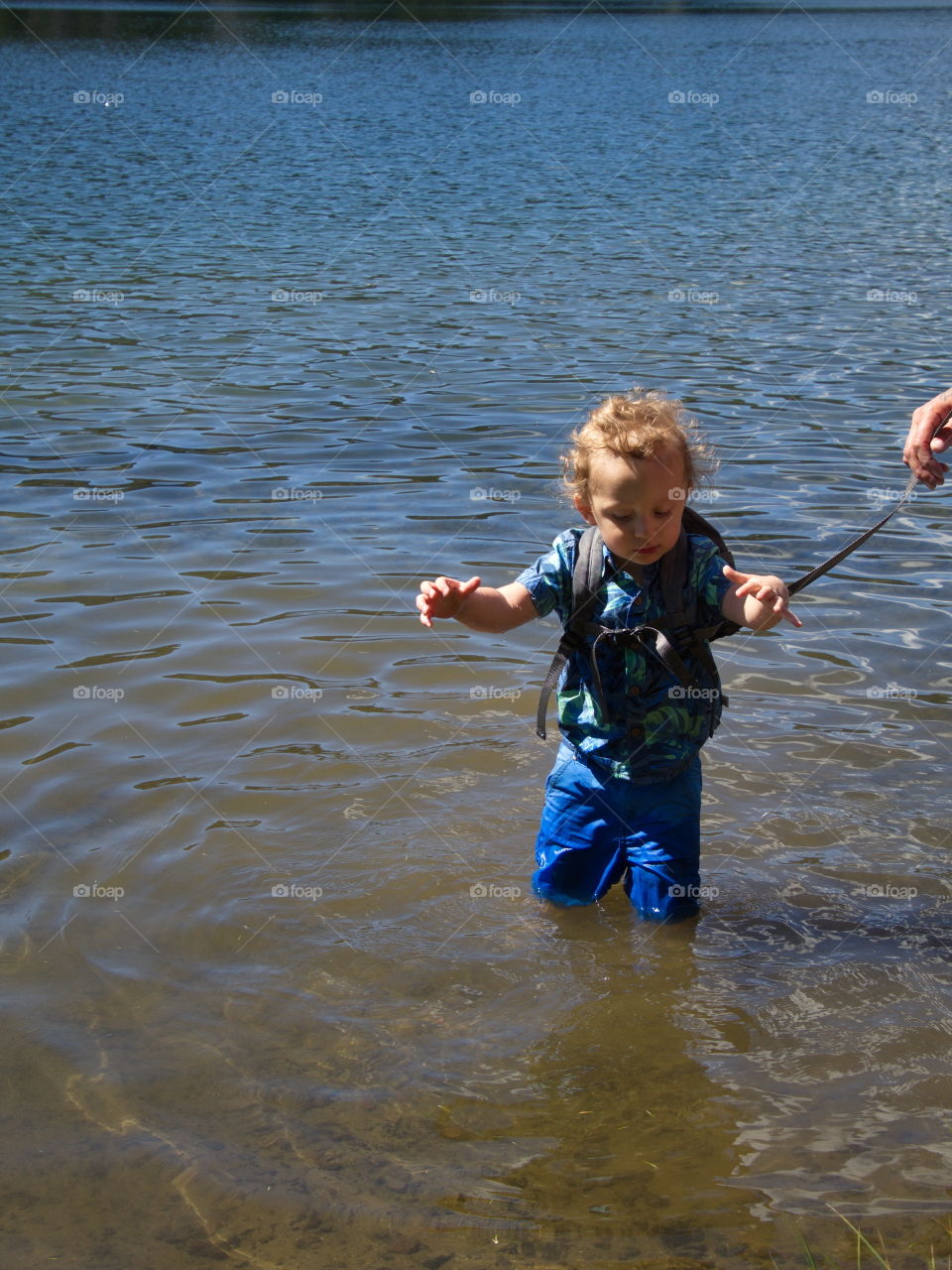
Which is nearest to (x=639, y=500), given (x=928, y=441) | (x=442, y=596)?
(x=442, y=596)

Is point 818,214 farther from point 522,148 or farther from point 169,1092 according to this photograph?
point 169,1092

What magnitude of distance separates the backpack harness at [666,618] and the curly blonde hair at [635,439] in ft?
0.45

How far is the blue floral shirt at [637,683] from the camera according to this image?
12.2 ft

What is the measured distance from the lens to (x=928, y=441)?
12.3 ft

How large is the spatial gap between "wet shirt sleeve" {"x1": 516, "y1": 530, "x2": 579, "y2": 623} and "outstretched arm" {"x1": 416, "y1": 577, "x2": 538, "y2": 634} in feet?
0.10

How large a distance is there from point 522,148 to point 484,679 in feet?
58.4

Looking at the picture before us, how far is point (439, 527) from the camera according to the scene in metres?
7.07

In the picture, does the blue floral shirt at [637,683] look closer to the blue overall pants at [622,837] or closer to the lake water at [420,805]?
the blue overall pants at [622,837]

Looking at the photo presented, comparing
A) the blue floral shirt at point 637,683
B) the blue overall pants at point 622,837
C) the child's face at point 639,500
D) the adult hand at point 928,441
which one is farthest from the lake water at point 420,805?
the adult hand at point 928,441

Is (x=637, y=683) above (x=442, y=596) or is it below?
below

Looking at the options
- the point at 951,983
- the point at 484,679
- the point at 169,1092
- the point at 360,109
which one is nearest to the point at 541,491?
the point at 484,679

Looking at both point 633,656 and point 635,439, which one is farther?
point 633,656

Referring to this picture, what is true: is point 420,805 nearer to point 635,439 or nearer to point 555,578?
point 555,578

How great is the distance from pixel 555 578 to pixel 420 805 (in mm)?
1307
